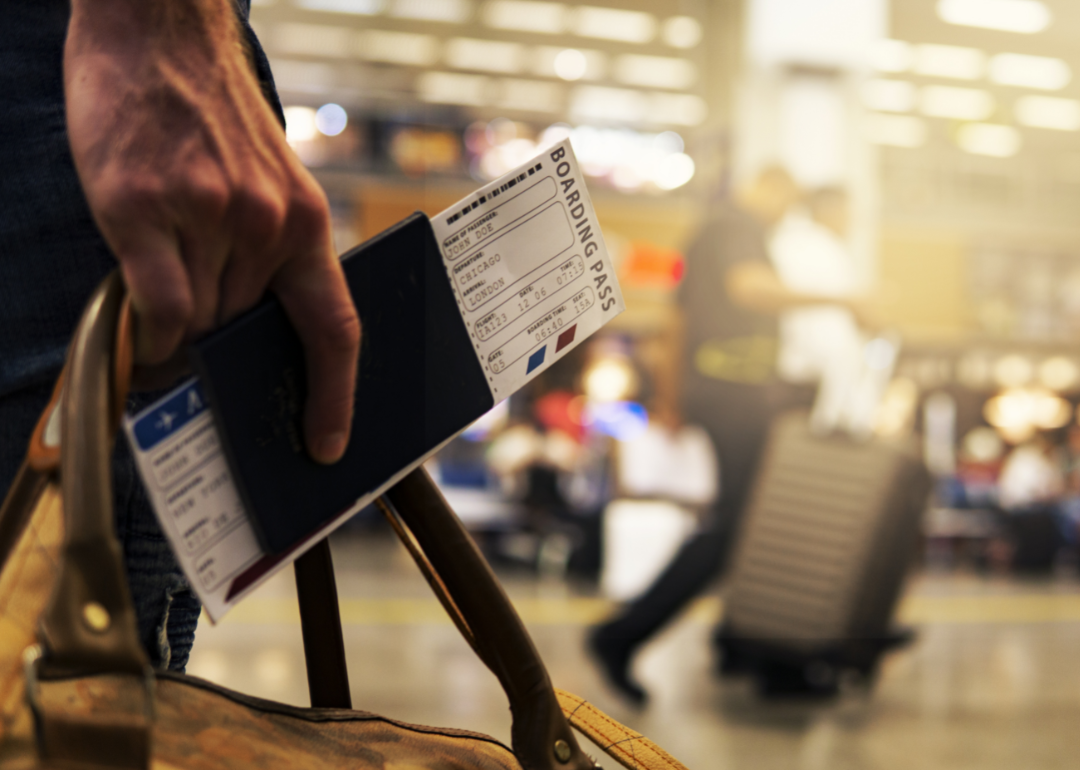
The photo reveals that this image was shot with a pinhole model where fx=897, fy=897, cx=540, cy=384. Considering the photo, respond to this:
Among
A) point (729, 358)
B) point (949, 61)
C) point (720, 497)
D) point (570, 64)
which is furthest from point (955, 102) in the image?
point (720, 497)

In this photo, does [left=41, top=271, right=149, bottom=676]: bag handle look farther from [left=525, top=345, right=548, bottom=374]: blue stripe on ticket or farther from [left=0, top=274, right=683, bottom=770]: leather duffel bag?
[left=525, top=345, right=548, bottom=374]: blue stripe on ticket

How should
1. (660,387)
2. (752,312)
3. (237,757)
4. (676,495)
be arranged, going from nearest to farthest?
(237,757), (752,312), (676,495), (660,387)

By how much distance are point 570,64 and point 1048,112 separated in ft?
14.0

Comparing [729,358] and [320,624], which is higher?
[320,624]

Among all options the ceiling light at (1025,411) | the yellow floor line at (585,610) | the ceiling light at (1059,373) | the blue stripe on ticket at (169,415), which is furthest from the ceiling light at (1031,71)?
the blue stripe on ticket at (169,415)

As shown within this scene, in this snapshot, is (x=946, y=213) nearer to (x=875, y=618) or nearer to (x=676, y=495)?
(x=676, y=495)

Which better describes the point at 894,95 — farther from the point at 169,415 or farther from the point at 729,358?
the point at 169,415

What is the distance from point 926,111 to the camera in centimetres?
735

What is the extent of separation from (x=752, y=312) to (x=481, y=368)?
2247 millimetres

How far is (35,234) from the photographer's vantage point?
51cm

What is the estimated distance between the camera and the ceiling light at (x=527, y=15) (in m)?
7.36

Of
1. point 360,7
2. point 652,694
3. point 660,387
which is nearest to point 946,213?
point 660,387

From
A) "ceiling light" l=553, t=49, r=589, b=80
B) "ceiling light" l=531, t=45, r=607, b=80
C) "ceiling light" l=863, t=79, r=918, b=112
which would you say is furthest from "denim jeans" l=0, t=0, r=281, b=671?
"ceiling light" l=553, t=49, r=589, b=80

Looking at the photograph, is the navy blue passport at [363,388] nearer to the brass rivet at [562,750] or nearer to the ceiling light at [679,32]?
the brass rivet at [562,750]
